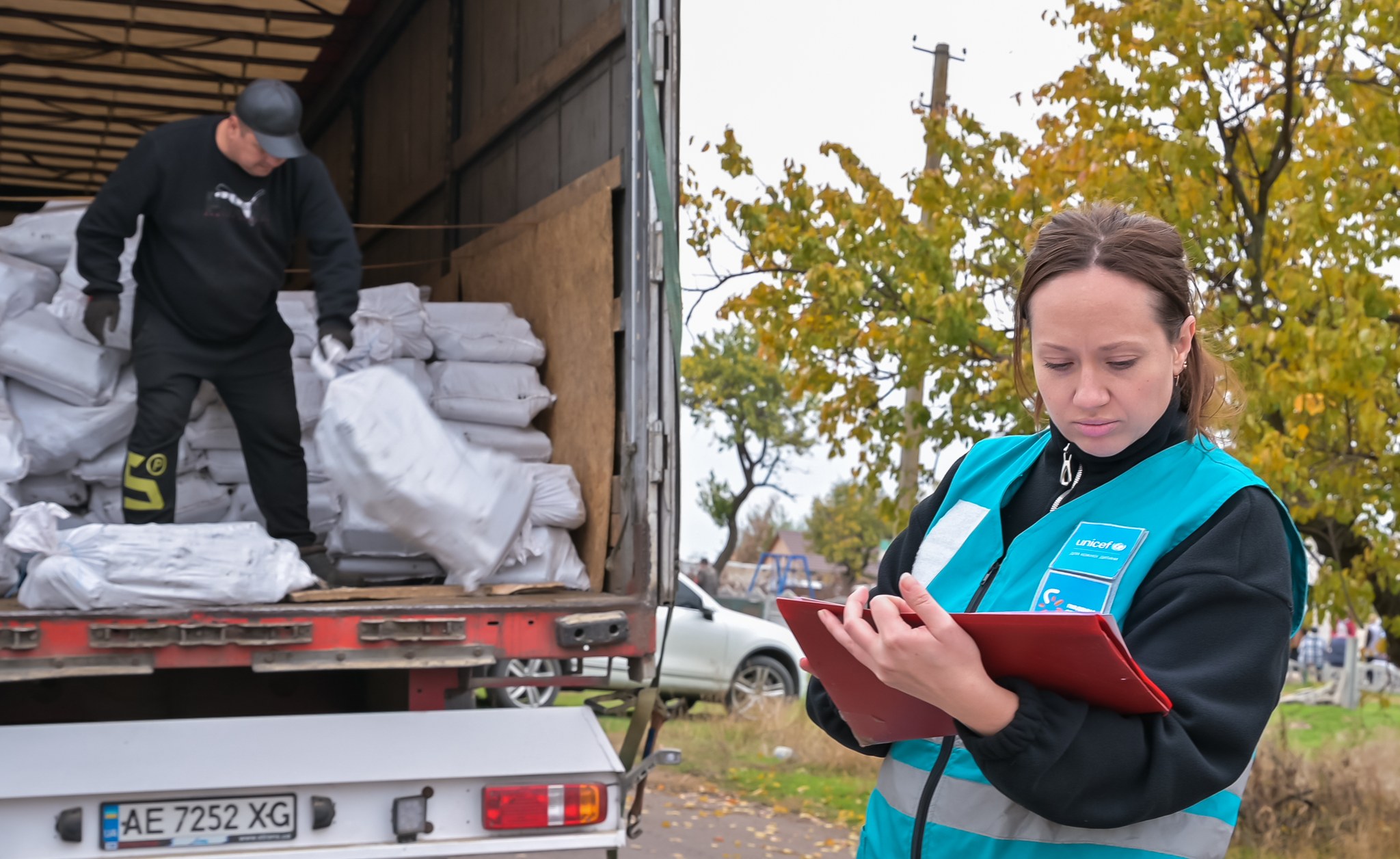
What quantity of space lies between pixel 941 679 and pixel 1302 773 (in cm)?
612

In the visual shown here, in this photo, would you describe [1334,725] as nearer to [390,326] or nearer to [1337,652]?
[390,326]

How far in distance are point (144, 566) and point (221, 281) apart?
113 cm

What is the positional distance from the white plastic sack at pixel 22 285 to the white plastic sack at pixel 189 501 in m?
0.65

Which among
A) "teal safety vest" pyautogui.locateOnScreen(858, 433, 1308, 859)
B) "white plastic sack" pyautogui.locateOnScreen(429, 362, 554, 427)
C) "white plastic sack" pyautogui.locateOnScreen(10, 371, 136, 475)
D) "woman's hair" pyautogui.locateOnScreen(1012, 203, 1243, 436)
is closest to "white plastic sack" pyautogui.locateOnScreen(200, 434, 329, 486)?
"white plastic sack" pyautogui.locateOnScreen(10, 371, 136, 475)

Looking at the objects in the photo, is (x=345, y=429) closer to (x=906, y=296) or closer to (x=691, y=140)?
(x=906, y=296)

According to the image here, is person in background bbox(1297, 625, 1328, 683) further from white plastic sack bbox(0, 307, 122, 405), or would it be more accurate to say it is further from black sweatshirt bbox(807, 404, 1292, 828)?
black sweatshirt bbox(807, 404, 1292, 828)

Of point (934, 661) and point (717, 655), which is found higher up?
point (934, 661)

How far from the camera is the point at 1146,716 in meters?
1.11

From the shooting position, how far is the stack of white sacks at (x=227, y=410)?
4.20m

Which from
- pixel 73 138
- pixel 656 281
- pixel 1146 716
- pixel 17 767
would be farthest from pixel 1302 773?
pixel 73 138

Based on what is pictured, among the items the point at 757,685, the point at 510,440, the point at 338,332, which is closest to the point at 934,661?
the point at 338,332

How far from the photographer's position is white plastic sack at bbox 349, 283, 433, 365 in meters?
4.71

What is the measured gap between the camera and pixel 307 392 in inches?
186

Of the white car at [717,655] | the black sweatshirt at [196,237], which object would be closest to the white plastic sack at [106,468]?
the black sweatshirt at [196,237]
